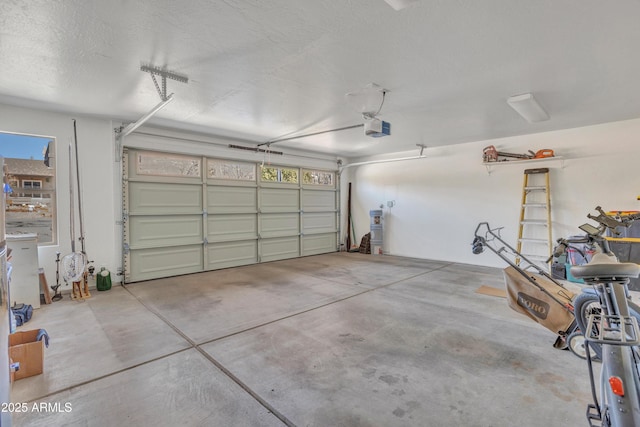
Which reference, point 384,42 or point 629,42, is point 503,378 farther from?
point 629,42

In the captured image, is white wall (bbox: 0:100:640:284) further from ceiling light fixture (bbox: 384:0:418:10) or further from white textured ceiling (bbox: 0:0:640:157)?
ceiling light fixture (bbox: 384:0:418:10)

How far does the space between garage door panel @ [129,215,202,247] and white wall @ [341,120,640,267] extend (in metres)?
4.47

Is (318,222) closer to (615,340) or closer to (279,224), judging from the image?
(279,224)

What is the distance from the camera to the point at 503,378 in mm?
2191

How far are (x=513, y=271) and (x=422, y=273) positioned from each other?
286cm

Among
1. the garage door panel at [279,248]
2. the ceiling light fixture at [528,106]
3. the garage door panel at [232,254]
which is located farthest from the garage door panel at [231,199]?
the ceiling light fixture at [528,106]

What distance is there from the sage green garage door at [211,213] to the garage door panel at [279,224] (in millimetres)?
24

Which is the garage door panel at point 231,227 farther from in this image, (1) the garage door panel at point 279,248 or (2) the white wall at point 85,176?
(2) the white wall at point 85,176

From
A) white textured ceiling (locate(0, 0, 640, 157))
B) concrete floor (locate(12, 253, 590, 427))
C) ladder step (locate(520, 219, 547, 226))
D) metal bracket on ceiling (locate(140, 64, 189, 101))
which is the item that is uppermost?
white textured ceiling (locate(0, 0, 640, 157))

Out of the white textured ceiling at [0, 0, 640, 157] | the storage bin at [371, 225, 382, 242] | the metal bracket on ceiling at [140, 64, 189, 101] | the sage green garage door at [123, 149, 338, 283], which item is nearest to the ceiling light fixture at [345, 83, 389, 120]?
the white textured ceiling at [0, 0, 640, 157]

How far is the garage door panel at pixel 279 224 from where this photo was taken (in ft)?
22.8

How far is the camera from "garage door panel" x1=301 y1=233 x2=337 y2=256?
25.8ft

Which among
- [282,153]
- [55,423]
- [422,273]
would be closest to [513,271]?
[422,273]

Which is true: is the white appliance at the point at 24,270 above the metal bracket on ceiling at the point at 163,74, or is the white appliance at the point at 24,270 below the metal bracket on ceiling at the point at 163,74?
below
